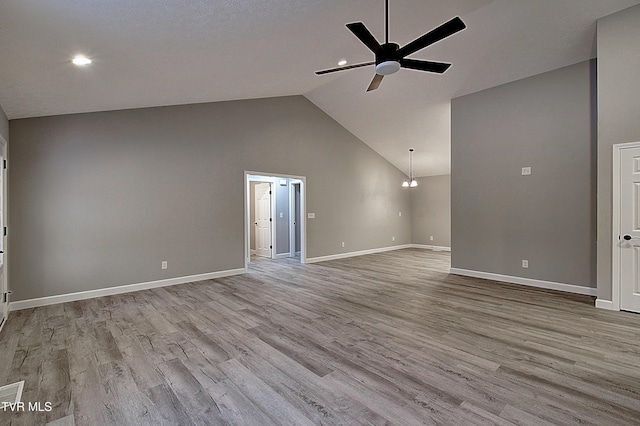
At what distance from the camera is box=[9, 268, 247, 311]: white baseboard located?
4.10 m

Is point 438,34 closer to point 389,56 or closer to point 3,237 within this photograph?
point 389,56

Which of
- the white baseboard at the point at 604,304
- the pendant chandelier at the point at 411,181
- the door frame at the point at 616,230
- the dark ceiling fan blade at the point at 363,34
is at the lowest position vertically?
the white baseboard at the point at 604,304

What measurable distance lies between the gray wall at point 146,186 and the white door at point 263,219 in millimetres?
1664

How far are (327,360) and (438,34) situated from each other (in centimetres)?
291

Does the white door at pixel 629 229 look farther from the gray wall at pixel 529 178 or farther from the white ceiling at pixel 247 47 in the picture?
the white ceiling at pixel 247 47

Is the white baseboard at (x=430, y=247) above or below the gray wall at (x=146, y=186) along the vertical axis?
below

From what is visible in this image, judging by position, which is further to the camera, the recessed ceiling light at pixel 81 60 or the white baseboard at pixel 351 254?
the white baseboard at pixel 351 254

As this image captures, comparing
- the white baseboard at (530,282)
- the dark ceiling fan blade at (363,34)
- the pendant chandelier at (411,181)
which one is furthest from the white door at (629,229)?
the pendant chandelier at (411,181)

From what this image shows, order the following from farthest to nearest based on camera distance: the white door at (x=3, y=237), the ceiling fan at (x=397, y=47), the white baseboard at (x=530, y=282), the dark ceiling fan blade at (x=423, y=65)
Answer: the white baseboard at (x=530, y=282) → the white door at (x=3, y=237) → the dark ceiling fan blade at (x=423, y=65) → the ceiling fan at (x=397, y=47)

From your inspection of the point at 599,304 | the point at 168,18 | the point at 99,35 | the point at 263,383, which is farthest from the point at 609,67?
the point at 99,35

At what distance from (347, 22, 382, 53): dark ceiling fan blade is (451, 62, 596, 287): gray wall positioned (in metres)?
3.75

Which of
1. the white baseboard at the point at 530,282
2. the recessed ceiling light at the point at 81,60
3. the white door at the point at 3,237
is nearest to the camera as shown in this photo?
the recessed ceiling light at the point at 81,60

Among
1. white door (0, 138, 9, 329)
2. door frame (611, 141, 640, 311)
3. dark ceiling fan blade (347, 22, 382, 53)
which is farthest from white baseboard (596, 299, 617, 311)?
white door (0, 138, 9, 329)

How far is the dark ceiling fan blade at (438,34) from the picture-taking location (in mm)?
2396
